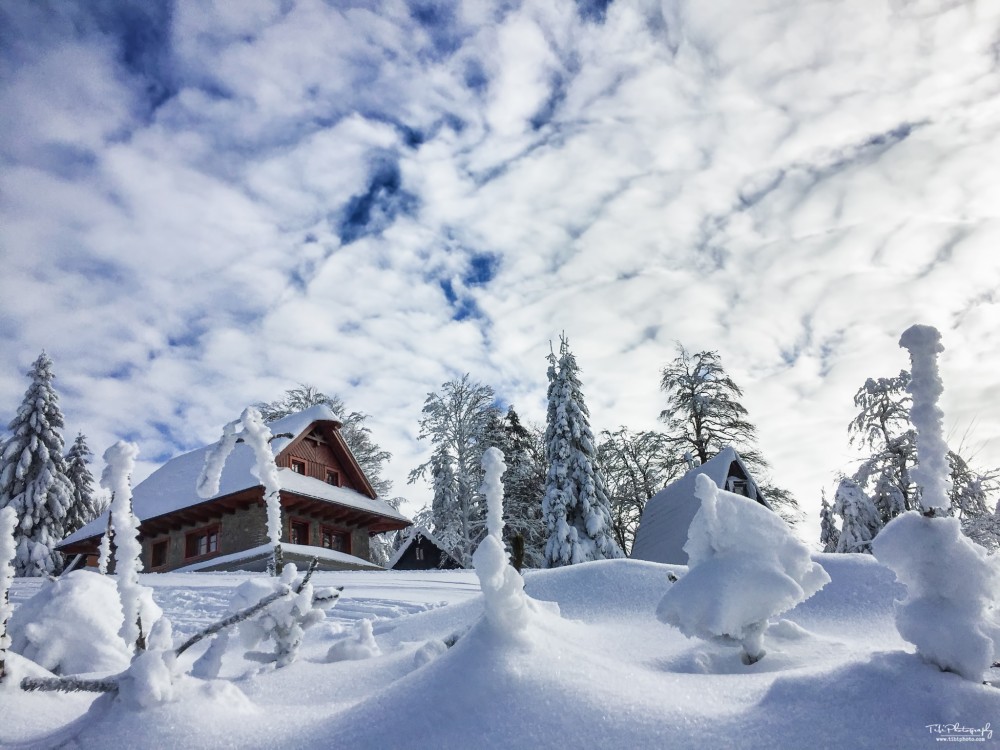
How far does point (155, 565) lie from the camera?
21.4m

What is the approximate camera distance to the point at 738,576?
11.5 ft

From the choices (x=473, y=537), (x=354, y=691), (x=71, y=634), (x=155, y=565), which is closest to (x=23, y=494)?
(x=155, y=565)

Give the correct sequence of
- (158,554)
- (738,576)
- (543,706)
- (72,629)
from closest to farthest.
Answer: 1. (543,706)
2. (738,576)
3. (72,629)
4. (158,554)

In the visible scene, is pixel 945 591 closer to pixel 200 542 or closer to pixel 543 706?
pixel 543 706

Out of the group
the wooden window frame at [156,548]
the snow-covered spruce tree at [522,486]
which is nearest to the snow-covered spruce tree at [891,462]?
the snow-covered spruce tree at [522,486]

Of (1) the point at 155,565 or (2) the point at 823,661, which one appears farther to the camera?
(1) the point at 155,565

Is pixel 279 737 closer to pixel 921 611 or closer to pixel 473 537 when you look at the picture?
pixel 921 611

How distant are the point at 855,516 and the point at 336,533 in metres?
17.4

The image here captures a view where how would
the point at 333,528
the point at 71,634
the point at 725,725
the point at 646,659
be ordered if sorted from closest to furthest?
the point at 725,725 < the point at 646,659 < the point at 71,634 < the point at 333,528

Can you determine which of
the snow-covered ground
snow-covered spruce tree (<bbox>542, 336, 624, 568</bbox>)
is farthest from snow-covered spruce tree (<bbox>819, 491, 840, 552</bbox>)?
the snow-covered ground

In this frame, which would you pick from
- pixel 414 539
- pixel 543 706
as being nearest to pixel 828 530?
pixel 414 539

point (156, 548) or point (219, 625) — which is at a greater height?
point (219, 625)

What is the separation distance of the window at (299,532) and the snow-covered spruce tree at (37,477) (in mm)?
10567

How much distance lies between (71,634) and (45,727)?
70.4 inches
